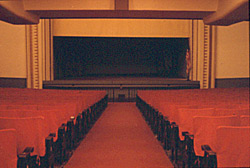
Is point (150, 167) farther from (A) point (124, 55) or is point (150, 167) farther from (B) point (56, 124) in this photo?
(A) point (124, 55)

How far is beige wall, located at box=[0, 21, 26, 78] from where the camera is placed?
11922mm

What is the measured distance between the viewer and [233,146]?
2021 mm

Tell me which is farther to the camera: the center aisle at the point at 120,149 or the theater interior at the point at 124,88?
the center aisle at the point at 120,149

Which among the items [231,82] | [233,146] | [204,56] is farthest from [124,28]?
[233,146]

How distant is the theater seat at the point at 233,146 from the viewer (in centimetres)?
199

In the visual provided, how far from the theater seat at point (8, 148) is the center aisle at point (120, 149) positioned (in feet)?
4.16

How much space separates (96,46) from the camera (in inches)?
704

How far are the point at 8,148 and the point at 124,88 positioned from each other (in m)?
9.20

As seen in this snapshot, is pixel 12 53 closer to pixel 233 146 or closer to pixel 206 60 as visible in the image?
pixel 206 60

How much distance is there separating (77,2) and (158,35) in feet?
26.7

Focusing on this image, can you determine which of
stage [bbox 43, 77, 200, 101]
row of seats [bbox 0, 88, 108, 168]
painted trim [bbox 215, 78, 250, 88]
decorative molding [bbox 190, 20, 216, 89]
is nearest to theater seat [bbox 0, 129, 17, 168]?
row of seats [bbox 0, 88, 108, 168]

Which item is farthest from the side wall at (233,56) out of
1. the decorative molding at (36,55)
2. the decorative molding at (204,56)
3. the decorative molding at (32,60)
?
the decorative molding at (32,60)

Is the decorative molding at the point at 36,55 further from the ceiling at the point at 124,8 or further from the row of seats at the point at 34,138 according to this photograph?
the row of seats at the point at 34,138

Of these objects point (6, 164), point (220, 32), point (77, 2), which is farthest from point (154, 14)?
point (220, 32)
